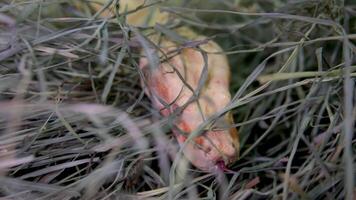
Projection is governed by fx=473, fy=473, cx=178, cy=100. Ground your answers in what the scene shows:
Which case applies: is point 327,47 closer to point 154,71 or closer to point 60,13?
point 154,71

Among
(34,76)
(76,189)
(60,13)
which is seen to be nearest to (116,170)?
(76,189)

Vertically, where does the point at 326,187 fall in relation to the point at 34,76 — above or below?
below

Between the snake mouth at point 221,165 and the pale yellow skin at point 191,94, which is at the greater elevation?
the pale yellow skin at point 191,94

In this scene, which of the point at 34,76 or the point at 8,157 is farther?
the point at 34,76

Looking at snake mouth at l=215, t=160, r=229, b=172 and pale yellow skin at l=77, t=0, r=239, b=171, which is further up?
pale yellow skin at l=77, t=0, r=239, b=171
